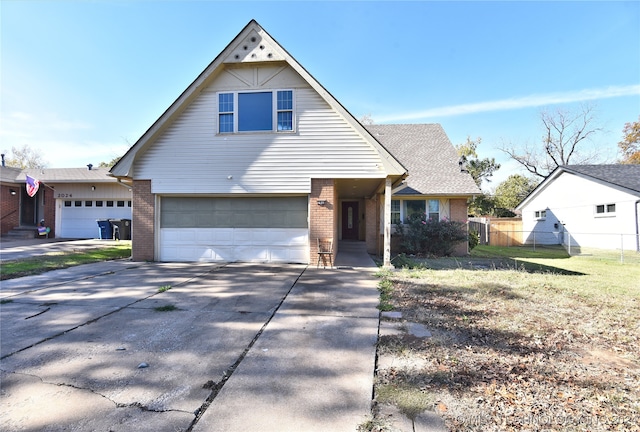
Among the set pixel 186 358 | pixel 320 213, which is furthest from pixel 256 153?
pixel 186 358

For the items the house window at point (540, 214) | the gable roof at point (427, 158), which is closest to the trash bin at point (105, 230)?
the gable roof at point (427, 158)

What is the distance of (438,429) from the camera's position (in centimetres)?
214

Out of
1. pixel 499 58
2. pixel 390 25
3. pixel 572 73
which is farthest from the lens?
pixel 572 73

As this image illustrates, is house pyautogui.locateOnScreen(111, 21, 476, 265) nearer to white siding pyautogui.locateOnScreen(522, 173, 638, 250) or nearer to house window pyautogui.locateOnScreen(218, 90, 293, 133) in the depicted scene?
house window pyautogui.locateOnScreen(218, 90, 293, 133)

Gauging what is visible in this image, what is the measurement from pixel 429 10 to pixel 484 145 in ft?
101

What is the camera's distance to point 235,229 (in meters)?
9.77

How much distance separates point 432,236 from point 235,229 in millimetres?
8132

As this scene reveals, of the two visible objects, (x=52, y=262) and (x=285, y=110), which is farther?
(x=52, y=262)

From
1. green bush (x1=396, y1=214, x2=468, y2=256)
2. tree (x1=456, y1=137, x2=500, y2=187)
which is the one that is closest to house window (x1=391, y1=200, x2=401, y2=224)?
green bush (x1=396, y1=214, x2=468, y2=256)

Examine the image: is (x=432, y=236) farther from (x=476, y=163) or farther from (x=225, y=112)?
(x=476, y=163)

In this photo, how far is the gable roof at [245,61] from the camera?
8.82 metres

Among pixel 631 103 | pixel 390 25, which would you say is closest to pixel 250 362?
pixel 390 25

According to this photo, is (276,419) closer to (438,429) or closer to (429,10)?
(438,429)

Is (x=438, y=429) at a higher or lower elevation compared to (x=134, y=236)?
lower
